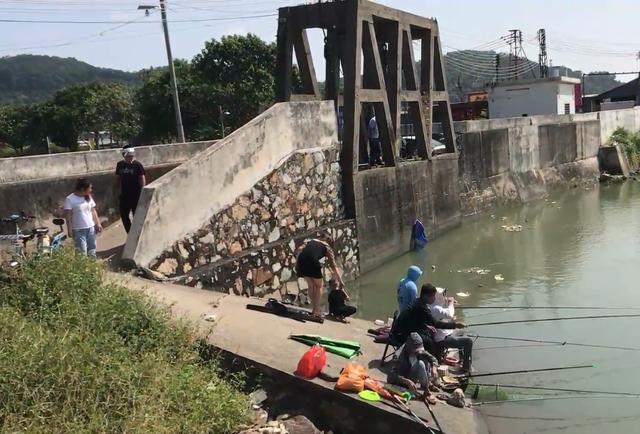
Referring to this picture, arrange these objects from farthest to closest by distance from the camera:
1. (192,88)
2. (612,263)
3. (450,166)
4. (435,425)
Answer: (192,88) < (450,166) < (612,263) < (435,425)

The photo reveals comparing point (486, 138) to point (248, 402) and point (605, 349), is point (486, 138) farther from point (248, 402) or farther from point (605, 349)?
point (248, 402)

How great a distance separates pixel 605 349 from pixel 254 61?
1302 inches

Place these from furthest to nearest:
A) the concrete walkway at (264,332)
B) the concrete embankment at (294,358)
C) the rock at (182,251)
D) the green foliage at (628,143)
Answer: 1. the green foliage at (628,143)
2. the rock at (182,251)
3. the concrete walkway at (264,332)
4. the concrete embankment at (294,358)

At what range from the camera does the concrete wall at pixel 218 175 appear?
7.61 meters

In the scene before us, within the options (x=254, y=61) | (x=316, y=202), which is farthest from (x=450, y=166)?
(x=254, y=61)

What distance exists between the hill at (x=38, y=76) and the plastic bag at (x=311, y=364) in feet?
484

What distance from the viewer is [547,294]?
1074cm

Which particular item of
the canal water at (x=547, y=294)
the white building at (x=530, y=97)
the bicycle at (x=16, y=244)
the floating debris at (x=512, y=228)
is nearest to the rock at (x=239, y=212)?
the canal water at (x=547, y=294)

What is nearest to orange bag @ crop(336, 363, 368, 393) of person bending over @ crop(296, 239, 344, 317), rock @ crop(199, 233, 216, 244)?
person bending over @ crop(296, 239, 344, 317)

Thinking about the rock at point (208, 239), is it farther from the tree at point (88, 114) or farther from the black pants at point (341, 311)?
the tree at point (88, 114)

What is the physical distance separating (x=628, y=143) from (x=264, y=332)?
2917cm

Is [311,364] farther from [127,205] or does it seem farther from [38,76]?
[38,76]

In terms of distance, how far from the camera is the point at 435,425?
5.01 meters

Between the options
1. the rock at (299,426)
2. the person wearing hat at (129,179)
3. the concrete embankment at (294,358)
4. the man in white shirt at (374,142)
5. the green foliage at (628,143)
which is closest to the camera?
the rock at (299,426)
